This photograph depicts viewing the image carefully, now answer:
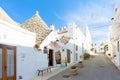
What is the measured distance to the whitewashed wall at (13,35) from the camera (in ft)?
41.5

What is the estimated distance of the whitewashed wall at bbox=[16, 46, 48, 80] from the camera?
1455 cm

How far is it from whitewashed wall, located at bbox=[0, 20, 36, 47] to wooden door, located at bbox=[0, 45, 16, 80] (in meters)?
0.40

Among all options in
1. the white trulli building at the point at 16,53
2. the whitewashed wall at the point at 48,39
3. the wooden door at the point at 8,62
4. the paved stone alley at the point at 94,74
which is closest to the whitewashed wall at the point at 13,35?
the white trulli building at the point at 16,53

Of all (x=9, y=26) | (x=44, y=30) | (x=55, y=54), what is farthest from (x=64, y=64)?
(x=9, y=26)

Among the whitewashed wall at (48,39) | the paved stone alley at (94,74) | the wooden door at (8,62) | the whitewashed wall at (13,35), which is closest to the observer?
the wooden door at (8,62)

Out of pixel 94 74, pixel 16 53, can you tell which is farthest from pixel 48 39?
pixel 16 53

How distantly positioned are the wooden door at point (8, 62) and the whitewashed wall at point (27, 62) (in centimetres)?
48

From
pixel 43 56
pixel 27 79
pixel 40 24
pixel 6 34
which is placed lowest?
pixel 27 79

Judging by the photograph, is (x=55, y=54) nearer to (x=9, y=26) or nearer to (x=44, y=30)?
(x=44, y=30)

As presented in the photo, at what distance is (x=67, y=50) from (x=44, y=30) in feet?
30.1

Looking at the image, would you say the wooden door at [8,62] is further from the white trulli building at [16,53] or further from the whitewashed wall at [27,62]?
the whitewashed wall at [27,62]

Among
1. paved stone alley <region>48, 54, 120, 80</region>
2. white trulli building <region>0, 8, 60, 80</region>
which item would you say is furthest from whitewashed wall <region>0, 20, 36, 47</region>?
paved stone alley <region>48, 54, 120, 80</region>

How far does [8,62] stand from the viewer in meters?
13.2

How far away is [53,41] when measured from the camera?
27.6 metres
